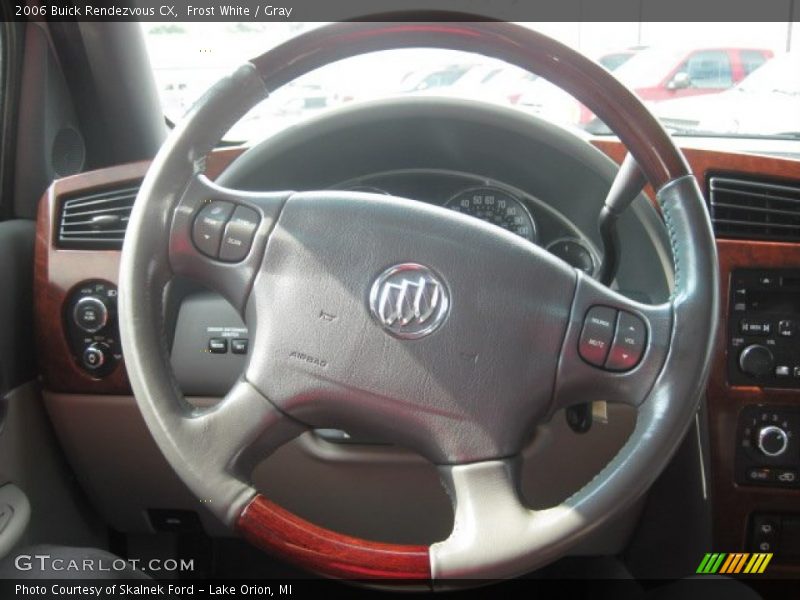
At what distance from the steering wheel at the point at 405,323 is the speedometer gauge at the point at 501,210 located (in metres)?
0.35

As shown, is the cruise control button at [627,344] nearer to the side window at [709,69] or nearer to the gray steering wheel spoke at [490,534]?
the gray steering wheel spoke at [490,534]

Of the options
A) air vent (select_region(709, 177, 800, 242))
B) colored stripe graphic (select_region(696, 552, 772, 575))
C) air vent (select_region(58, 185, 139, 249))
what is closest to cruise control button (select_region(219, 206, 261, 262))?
air vent (select_region(58, 185, 139, 249))

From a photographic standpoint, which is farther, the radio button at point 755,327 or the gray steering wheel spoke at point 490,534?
the radio button at point 755,327

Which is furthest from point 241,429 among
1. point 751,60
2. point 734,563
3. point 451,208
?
point 751,60

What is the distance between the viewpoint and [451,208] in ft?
4.48

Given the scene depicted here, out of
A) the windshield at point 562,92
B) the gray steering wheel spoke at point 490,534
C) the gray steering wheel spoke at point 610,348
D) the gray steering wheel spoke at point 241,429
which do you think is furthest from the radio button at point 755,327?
the gray steering wheel spoke at point 241,429

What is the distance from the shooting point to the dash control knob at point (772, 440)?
1.37 metres

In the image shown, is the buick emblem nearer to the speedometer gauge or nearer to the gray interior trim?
the speedometer gauge

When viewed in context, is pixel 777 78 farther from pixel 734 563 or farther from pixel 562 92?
pixel 734 563

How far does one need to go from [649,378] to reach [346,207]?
42 cm

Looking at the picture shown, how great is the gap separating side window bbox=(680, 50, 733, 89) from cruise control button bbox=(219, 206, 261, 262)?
892mm

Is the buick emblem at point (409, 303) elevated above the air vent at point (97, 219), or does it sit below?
above

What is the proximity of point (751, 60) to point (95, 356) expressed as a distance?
1.27 meters

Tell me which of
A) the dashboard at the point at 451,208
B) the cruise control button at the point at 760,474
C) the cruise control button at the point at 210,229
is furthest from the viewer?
the cruise control button at the point at 760,474
